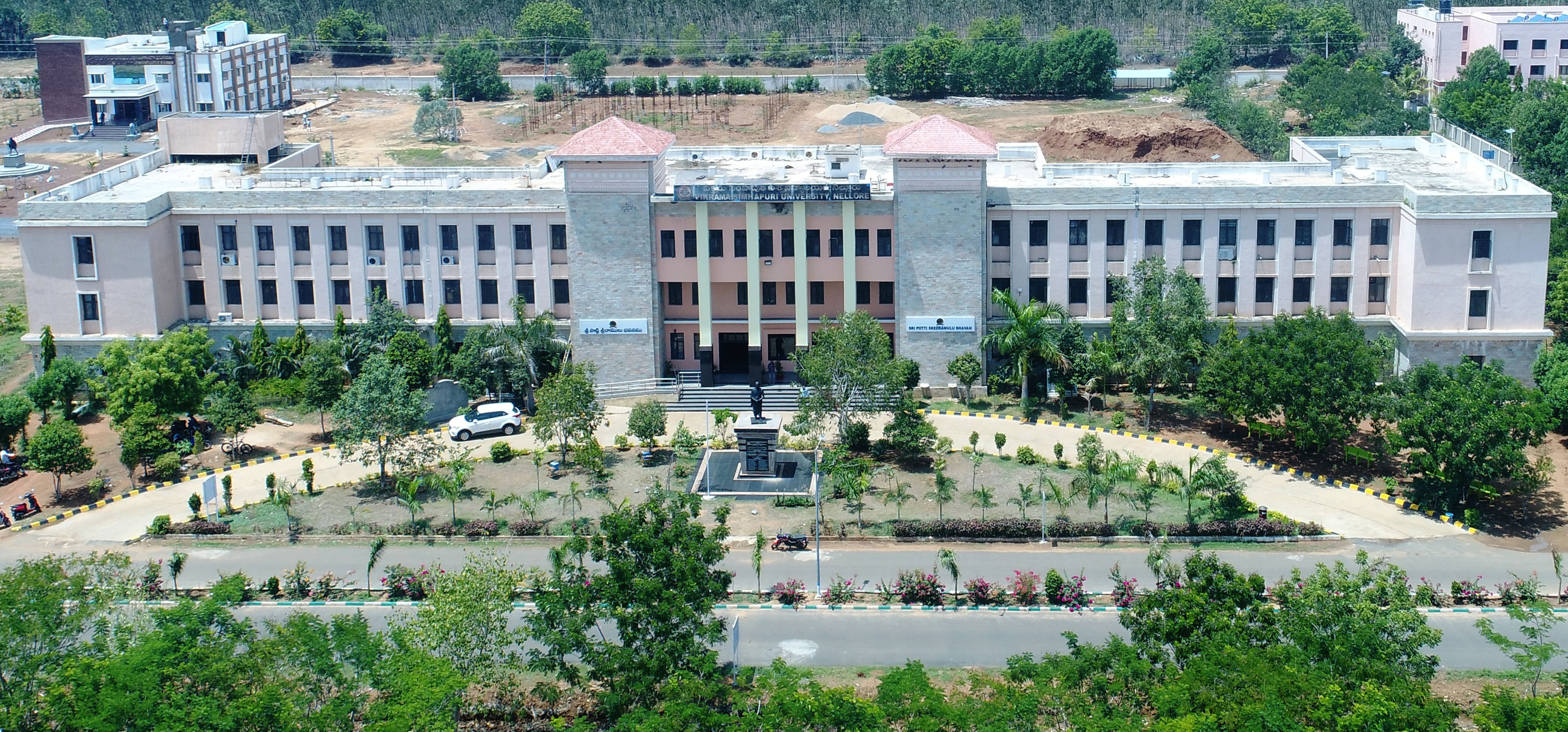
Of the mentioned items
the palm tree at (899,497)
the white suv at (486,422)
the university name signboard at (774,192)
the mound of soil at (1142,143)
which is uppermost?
the university name signboard at (774,192)

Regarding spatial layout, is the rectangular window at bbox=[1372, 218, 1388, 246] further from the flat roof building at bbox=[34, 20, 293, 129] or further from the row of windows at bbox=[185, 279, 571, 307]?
the flat roof building at bbox=[34, 20, 293, 129]

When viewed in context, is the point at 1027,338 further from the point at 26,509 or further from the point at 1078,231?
the point at 26,509

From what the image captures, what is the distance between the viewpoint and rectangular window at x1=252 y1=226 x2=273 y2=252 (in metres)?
81.2

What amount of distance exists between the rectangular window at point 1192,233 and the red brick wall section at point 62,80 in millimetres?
112456

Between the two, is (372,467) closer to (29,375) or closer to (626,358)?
(626,358)

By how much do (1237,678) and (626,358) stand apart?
133ft

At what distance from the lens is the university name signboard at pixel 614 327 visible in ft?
256

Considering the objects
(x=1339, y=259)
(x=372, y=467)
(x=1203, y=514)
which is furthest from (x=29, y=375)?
(x=1339, y=259)

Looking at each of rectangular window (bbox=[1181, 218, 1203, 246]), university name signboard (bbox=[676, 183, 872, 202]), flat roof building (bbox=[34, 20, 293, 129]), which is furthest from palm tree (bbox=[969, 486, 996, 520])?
flat roof building (bbox=[34, 20, 293, 129])

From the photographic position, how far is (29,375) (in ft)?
278

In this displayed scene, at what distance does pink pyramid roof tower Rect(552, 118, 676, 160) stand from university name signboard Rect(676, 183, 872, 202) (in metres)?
2.29

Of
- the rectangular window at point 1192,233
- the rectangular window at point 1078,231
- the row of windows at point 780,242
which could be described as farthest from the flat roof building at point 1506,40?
the row of windows at point 780,242

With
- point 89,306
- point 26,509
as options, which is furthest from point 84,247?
point 26,509

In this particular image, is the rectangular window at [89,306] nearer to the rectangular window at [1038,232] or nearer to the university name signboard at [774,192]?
the university name signboard at [774,192]
